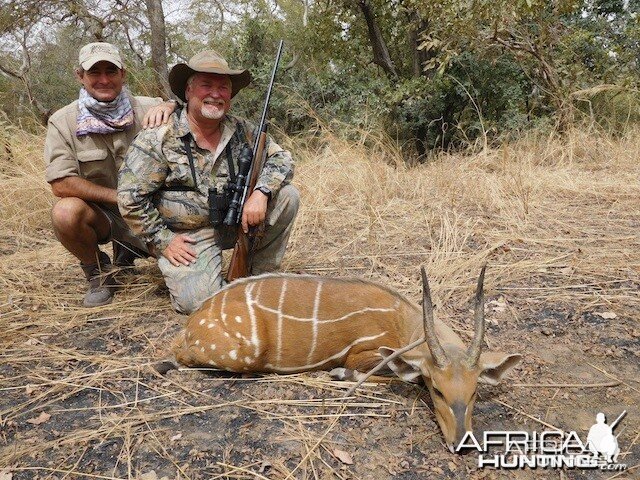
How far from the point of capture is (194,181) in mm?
3957

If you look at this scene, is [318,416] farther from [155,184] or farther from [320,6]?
[320,6]

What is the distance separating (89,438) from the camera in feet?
8.64

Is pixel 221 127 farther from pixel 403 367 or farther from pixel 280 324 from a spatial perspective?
pixel 403 367

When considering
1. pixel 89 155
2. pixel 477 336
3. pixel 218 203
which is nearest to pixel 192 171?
pixel 218 203

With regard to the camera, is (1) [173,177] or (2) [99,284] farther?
(2) [99,284]

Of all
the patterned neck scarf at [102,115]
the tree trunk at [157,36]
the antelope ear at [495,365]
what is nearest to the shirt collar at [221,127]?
the patterned neck scarf at [102,115]

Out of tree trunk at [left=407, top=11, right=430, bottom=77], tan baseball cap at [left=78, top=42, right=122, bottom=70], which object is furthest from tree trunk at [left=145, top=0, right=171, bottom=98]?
tan baseball cap at [left=78, top=42, right=122, bottom=70]

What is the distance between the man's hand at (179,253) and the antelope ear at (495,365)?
2.22m

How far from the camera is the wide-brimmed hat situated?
380cm

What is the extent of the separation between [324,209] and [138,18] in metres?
12.4

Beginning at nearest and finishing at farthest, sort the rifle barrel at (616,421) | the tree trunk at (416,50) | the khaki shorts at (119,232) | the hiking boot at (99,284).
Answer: the rifle barrel at (616,421)
the hiking boot at (99,284)
the khaki shorts at (119,232)
the tree trunk at (416,50)

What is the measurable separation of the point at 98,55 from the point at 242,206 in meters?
1.55

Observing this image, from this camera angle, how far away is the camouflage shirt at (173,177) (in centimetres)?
384

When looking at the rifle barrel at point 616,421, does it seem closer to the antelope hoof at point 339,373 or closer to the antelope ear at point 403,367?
the antelope ear at point 403,367
